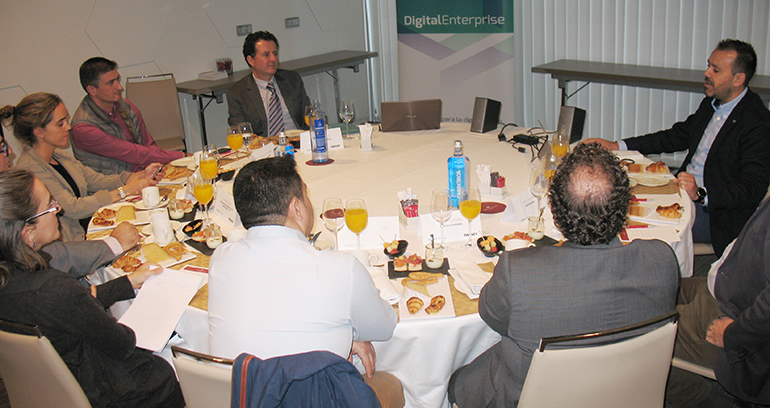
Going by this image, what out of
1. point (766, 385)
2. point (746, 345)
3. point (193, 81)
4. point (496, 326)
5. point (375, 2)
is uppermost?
point (375, 2)

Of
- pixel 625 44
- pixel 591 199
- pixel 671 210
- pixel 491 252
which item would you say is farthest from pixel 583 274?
pixel 625 44

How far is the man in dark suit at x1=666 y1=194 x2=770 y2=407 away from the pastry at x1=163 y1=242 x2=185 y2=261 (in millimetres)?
1788

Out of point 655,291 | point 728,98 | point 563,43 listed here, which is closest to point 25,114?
point 655,291

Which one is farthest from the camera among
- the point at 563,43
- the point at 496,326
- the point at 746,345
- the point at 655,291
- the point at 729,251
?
the point at 563,43

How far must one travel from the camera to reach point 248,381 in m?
1.14

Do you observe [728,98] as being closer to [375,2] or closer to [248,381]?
[248,381]

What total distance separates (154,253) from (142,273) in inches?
6.8

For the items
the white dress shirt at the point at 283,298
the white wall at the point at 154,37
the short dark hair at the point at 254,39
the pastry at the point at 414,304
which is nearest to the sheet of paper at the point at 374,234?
the pastry at the point at 414,304

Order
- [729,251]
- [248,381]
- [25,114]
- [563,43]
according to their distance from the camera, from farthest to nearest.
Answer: [563,43] → [25,114] → [729,251] → [248,381]

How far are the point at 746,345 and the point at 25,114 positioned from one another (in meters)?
3.14

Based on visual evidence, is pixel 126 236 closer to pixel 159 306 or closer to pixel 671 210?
pixel 159 306

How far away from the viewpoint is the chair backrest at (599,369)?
1.31 meters

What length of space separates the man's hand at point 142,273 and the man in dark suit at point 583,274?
118 centimetres

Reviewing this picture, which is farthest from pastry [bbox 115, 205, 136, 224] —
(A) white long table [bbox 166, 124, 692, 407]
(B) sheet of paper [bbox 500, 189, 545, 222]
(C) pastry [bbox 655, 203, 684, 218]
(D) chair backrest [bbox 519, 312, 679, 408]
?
(C) pastry [bbox 655, 203, 684, 218]
